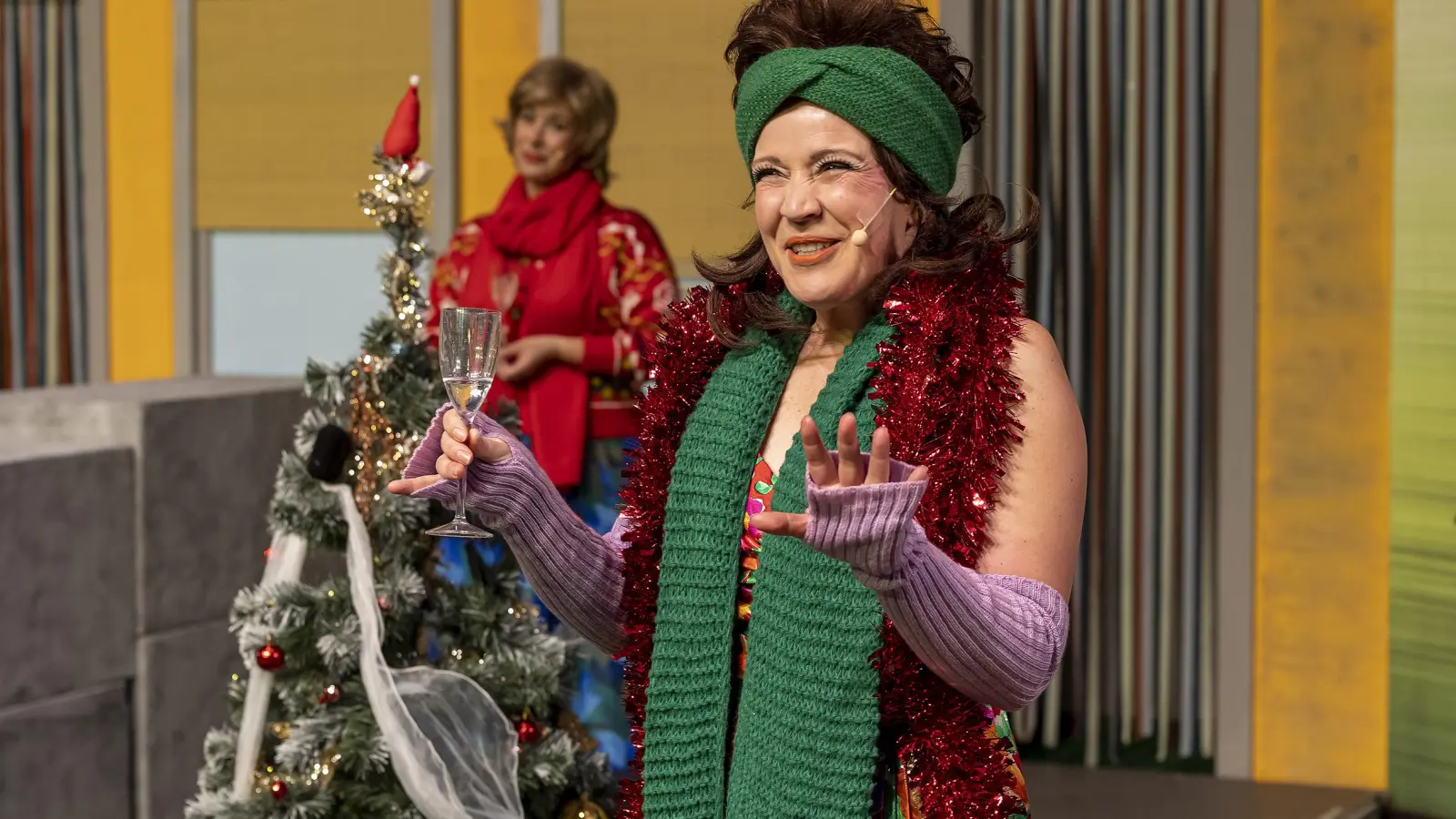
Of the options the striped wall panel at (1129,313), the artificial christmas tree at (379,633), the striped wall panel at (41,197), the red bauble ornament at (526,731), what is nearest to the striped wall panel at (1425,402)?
the striped wall panel at (1129,313)

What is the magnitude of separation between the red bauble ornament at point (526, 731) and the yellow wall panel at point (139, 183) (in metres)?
2.97

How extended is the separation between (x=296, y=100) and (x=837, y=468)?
160 inches

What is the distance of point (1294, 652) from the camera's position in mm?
4109

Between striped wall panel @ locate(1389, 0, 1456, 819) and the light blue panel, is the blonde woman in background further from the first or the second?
striped wall panel @ locate(1389, 0, 1456, 819)

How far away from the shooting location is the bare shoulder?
61.0 inches

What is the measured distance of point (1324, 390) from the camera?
13.3ft

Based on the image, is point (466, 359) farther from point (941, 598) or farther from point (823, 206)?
point (941, 598)

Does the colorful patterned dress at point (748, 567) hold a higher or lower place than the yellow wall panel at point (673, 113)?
lower

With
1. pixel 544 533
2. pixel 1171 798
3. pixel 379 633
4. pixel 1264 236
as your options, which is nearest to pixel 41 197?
pixel 379 633

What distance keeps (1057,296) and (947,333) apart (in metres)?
2.73

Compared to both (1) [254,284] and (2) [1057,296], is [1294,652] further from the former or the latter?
(1) [254,284]

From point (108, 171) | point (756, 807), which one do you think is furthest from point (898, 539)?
point (108, 171)

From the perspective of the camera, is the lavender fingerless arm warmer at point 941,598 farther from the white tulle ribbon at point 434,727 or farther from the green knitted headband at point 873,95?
the white tulle ribbon at point 434,727

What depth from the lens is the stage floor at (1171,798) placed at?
12.7 ft
